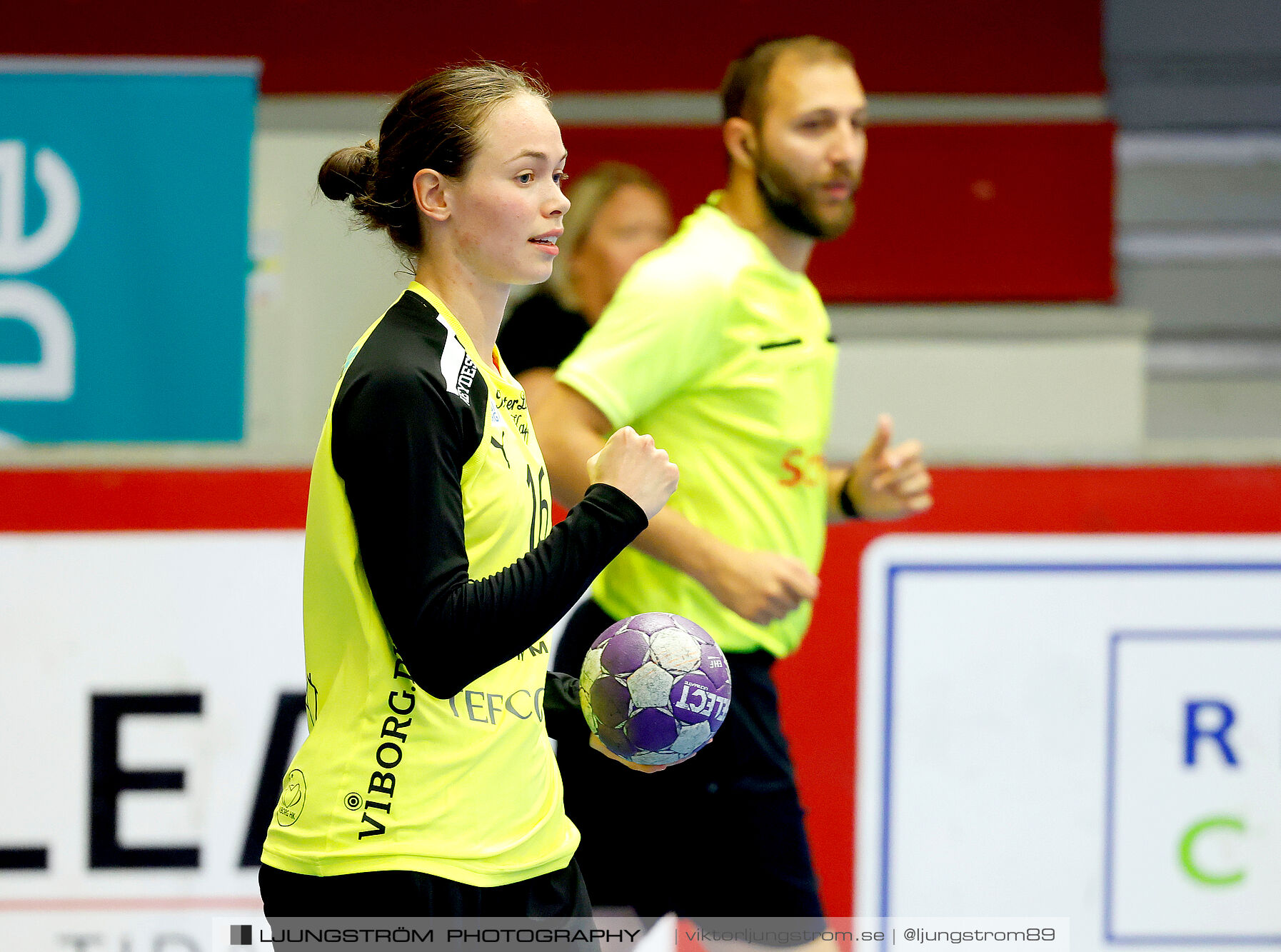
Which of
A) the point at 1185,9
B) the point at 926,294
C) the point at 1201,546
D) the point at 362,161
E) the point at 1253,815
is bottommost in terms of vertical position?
the point at 1253,815

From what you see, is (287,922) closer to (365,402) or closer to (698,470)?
(365,402)

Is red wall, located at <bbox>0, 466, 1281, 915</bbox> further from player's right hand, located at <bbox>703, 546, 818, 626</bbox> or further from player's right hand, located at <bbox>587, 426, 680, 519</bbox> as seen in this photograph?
player's right hand, located at <bbox>587, 426, 680, 519</bbox>

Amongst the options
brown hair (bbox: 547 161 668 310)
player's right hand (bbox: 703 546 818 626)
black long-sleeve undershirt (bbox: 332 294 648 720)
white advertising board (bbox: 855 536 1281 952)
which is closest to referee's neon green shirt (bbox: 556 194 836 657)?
player's right hand (bbox: 703 546 818 626)

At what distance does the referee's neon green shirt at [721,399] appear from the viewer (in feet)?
8.67

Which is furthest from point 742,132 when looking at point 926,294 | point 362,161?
point 926,294

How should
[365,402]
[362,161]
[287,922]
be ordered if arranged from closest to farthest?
[365,402]
[287,922]
[362,161]

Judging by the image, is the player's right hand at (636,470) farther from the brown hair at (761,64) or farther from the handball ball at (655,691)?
the brown hair at (761,64)

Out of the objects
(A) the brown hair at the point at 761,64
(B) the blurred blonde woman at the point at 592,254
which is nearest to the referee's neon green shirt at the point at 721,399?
(A) the brown hair at the point at 761,64

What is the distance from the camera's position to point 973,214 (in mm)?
6770

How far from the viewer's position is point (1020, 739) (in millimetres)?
3488

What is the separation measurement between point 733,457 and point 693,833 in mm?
685

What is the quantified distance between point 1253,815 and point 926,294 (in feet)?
12.0

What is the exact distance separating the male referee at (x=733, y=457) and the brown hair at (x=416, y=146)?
0.79m

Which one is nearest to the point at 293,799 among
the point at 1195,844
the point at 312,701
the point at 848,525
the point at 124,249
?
the point at 312,701
